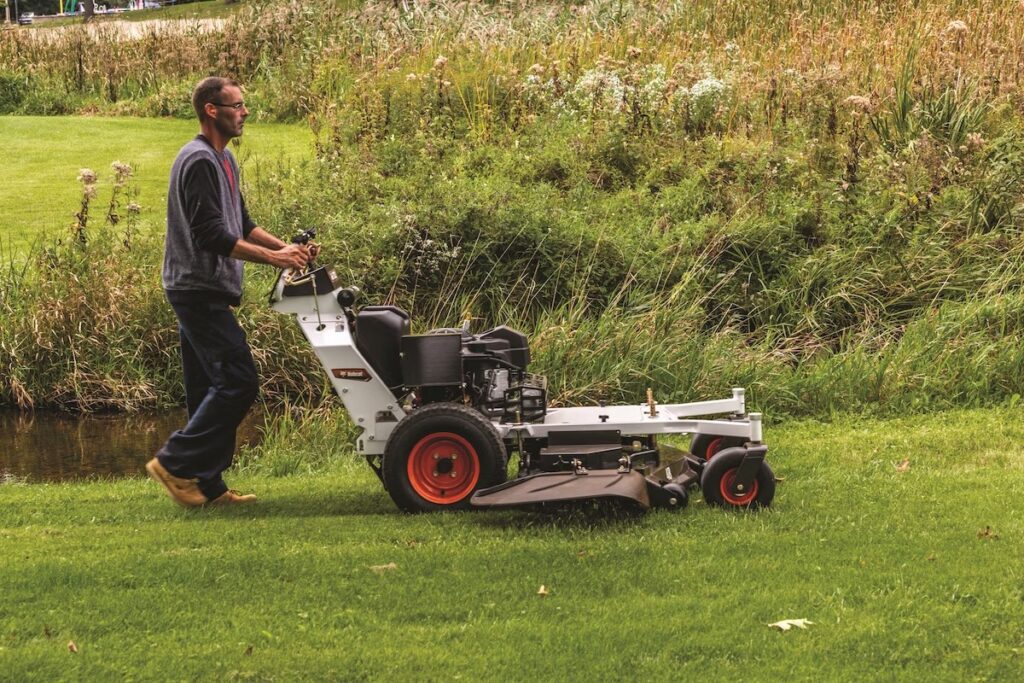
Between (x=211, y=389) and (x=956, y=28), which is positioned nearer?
(x=211, y=389)

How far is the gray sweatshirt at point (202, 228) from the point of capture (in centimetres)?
571

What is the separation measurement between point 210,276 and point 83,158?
391 inches

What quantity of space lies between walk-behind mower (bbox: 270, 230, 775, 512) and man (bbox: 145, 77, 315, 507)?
258mm

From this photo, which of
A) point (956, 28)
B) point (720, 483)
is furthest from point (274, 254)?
point (956, 28)

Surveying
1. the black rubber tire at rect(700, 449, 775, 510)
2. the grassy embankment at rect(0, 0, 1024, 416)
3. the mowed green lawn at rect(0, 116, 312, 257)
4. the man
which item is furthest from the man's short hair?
the mowed green lawn at rect(0, 116, 312, 257)

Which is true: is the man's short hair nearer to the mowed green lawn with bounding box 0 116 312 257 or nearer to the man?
the man

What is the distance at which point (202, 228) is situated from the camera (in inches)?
225

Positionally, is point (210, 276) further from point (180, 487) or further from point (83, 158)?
point (83, 158)

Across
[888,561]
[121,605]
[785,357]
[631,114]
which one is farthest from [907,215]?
[121,605]

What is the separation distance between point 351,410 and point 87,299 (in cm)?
413

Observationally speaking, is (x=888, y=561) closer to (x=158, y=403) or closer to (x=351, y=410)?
(x=351, y=410)

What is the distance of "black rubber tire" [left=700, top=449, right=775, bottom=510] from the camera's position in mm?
5785

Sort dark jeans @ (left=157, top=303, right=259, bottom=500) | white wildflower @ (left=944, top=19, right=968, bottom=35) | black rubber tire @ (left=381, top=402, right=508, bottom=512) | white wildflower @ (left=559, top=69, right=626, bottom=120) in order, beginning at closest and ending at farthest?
black rubber tire @ (left=381, top=402, right=508, bottom=512) < dark jeans @ (left=157, top=303, right=259, bottom=500) < white wildflower @ (left=944, top=19, right=968, bottom=35) < white wildflower @ (left=559, top=69, right=626, bottom=120)

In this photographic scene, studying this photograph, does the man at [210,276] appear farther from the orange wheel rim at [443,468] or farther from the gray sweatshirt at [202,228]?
the orange wheel rim at [443,468]
